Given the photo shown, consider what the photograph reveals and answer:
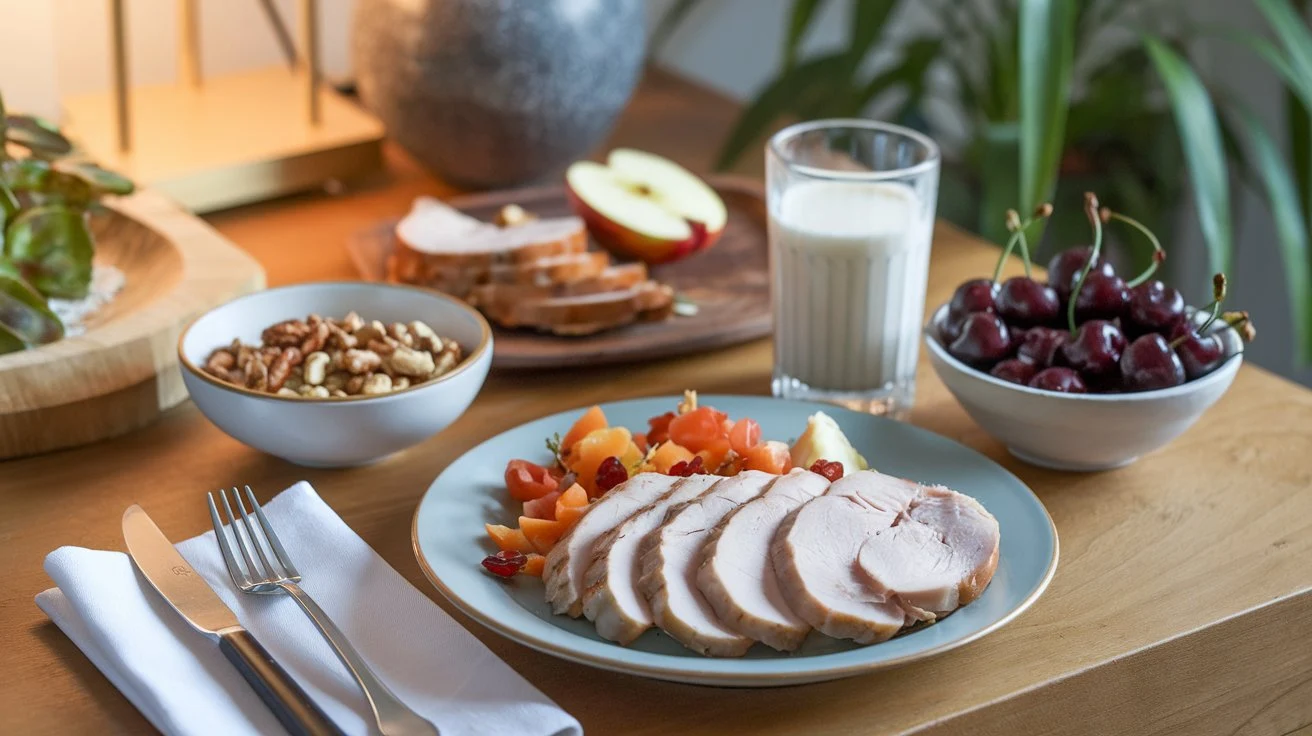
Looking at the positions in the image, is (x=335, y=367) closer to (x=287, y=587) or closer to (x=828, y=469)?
(x=287, y=587)

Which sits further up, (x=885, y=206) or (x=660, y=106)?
(x=885, y=206)

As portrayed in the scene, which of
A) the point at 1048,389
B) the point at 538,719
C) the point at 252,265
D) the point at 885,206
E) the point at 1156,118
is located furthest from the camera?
the point at 1156,118

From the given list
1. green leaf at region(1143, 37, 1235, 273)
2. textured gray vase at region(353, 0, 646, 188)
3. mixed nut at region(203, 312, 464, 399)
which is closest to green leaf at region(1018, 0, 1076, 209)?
green leaf at region(1143, 37, 1235, 273)

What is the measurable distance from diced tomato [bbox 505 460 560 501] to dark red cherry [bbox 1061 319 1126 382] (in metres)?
0.42

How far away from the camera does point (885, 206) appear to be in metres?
1.20

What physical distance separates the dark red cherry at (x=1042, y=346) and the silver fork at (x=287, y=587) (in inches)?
22.6

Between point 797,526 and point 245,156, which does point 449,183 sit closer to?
point 245,156

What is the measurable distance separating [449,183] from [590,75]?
0.82ft

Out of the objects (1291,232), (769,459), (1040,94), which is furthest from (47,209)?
(1291,232)

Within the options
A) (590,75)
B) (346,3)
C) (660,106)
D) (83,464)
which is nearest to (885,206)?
(590,75)

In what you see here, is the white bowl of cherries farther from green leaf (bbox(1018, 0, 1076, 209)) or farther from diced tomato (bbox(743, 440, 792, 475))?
green leaf (bbox(1018, 0, 1076, 209))

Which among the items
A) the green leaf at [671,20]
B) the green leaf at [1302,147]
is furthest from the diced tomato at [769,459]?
the green leaf at [671,20]

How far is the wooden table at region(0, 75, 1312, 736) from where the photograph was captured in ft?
2.78

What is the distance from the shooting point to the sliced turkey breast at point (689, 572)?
0.83 meters
